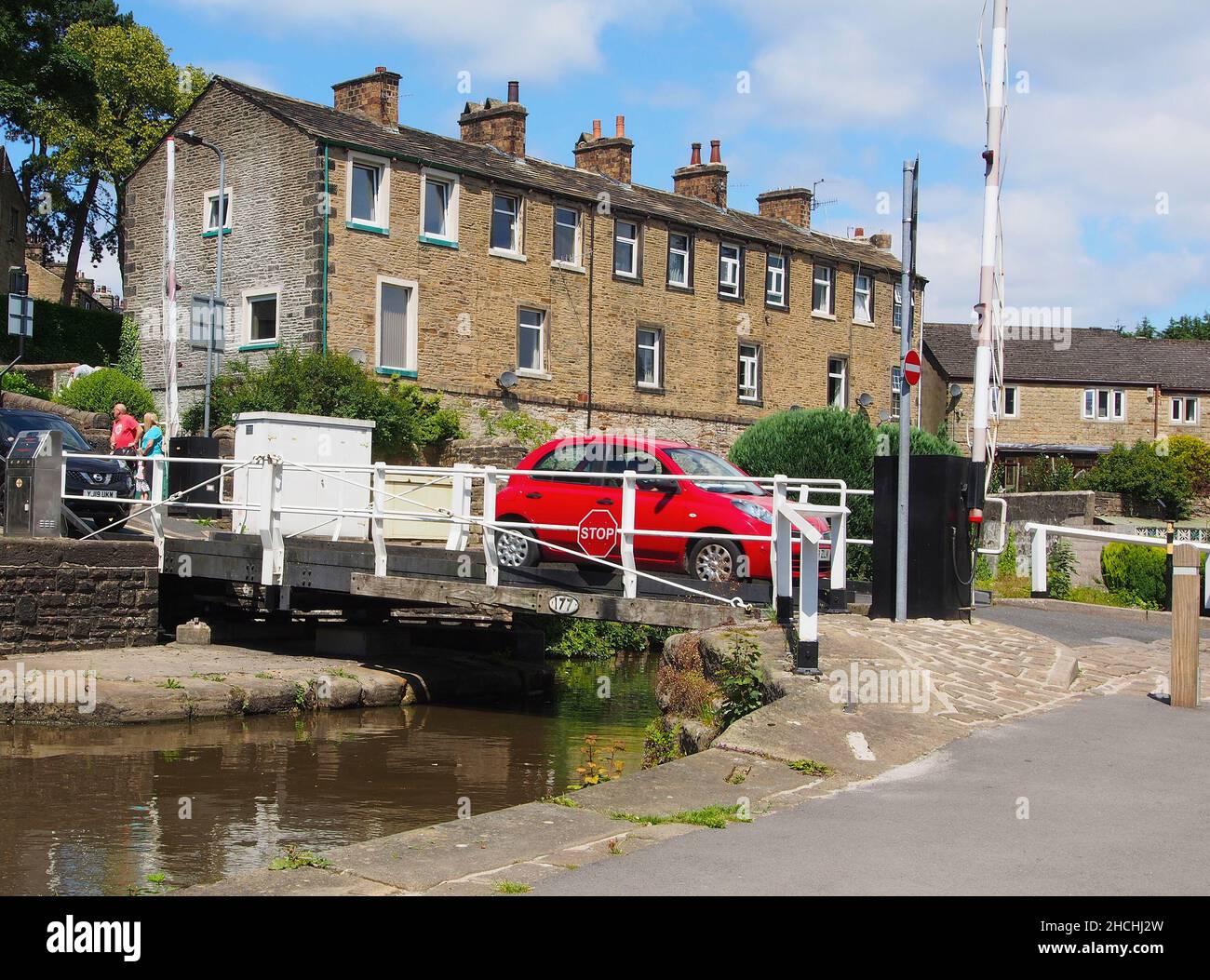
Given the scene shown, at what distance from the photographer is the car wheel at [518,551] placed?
15266 mm

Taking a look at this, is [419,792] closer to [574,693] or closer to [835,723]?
[835,723]

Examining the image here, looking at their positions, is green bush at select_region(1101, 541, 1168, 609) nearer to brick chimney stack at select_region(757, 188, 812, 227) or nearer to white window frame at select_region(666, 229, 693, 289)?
white window frame at select_region(666, 229, 693, 289)

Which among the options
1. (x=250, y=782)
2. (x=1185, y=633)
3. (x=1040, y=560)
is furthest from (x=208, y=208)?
(x=1185, y=633)

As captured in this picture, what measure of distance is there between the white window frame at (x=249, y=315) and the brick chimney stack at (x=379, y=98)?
523cm

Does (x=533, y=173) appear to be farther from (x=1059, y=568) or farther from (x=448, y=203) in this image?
(x=1059, y=568)

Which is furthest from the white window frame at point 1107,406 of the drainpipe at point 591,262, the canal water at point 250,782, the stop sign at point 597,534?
the stop sign at point 597,534

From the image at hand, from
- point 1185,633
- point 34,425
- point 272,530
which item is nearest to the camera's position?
point 1185,633

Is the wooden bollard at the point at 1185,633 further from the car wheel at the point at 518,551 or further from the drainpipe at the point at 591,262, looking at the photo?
the drainpipe at the point at 591,262

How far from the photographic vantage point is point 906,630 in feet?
38.9

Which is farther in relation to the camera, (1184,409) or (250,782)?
(1184,409)

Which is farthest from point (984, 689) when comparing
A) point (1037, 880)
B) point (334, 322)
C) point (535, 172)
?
point (535, 172)

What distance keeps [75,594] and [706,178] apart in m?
28.1

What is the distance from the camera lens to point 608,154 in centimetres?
3825

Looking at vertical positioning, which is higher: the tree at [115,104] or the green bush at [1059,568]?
the tree at [115,104]
